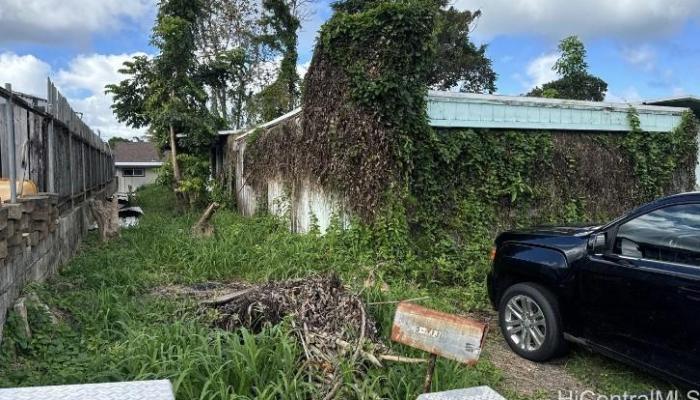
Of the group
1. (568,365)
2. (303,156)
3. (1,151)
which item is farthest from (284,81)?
(568,365)

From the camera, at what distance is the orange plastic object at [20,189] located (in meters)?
5.07

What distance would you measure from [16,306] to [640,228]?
5.02 m

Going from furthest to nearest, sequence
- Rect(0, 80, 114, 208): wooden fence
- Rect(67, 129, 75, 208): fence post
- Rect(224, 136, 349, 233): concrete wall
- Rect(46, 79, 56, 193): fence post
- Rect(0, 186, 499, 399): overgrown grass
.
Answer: Rect(67, 129, 75, 208): fence post → Rect(224, 136, 349, 233): concrete wall → Rect(46, 79, 56, 193): fence post → Rect(0, 80, 114, 208): wooden fence → Rect(0, 186, 499, 399): overgrown grass

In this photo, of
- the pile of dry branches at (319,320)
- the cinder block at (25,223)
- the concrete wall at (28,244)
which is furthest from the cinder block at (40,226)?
the pile of dry branches at (319,320)

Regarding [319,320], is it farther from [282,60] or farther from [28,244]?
[282,60]

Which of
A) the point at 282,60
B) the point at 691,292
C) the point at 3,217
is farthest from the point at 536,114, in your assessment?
the point at 282,60

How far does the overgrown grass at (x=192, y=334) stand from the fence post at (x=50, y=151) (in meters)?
1.12

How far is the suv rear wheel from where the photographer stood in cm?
474

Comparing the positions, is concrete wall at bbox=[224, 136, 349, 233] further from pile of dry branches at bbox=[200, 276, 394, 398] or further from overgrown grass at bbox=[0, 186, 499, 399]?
pile of dry branches at bbox=[200, 276, 394, 398]

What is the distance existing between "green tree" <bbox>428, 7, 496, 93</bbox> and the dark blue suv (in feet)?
86.8

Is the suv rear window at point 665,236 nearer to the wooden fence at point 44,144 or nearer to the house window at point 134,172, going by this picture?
the wooden fence at point 44,144

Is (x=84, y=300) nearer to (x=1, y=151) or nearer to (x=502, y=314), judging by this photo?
(x=1, y=151)

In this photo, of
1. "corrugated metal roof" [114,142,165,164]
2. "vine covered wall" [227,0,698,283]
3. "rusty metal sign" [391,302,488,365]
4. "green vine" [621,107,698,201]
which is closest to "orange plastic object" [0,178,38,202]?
"rusty metal sign" [391,302,488,365]

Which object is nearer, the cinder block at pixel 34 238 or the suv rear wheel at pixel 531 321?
the suv rear wheel at pixel 531 321
